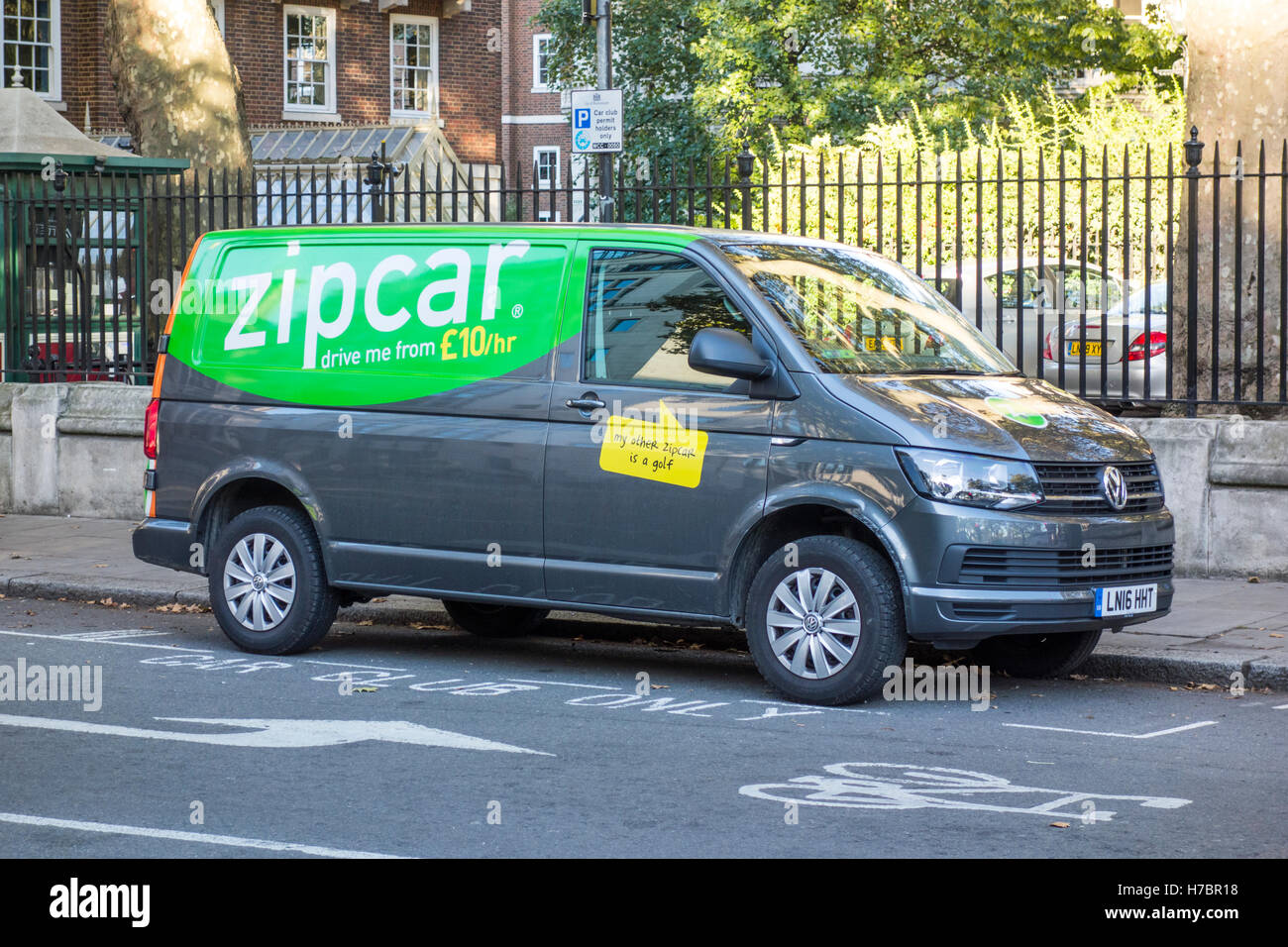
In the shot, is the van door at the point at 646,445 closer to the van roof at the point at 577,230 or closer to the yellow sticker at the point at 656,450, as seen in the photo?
the yellow sticker at the point at 656,450

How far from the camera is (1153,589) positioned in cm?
802

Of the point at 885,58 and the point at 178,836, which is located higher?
the point at 885,58

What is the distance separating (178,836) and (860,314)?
4.10 m

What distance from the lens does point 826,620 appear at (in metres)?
7.69

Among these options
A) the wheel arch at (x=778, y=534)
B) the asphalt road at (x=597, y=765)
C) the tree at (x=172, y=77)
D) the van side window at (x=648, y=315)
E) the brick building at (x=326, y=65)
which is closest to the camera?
the asphalt road at (x=597, y=765)

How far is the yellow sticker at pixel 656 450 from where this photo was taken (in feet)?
26.0

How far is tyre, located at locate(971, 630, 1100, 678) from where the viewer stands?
8.51 metres

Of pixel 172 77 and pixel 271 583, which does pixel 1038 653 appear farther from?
pixel 172 77

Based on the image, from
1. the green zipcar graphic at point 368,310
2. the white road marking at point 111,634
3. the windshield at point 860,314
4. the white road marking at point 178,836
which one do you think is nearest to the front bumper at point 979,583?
the windshield at point 860,314

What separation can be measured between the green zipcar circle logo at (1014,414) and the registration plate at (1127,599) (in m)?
0.74

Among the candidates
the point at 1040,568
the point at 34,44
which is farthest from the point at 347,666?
the point at 34,44
